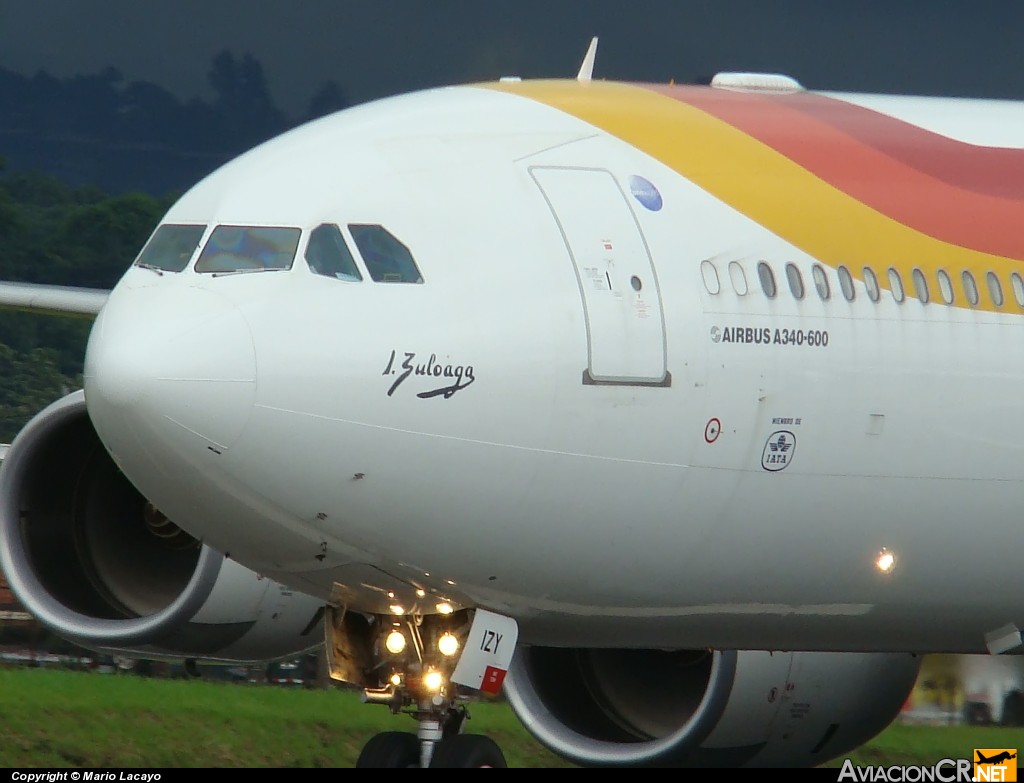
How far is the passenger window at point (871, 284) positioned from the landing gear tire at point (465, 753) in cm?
262

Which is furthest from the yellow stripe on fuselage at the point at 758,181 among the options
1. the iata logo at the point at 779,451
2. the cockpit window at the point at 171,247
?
the cockpit window at the point at 171,247

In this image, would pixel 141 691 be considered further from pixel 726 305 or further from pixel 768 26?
pixel 768 26

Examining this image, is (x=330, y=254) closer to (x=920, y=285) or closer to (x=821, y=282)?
(x=821, y=282)

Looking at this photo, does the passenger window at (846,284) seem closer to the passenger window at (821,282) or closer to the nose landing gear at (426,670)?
the passenger window at (821,282)

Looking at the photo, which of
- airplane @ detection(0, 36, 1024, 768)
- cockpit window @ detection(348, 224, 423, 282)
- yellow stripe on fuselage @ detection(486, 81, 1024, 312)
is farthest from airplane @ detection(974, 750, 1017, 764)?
cockpit window @ detection(348, 224, 423, 282)

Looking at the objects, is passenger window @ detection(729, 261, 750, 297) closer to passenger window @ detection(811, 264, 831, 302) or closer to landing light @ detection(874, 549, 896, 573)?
passenger window @ detection(811, 264, 831, 302)

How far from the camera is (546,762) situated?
51.6 ft

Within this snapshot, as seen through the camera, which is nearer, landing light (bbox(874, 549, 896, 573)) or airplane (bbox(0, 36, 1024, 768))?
airplane (bbox(0, 36, 1024, 768))

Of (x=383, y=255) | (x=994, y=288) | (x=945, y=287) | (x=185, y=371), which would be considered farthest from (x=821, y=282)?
(x=185, y=371)

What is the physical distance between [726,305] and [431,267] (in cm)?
141

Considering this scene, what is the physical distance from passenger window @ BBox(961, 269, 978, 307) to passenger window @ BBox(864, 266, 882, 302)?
550 mm

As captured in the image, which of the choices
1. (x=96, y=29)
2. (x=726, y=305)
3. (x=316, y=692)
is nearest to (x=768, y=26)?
(x=96, y=29)

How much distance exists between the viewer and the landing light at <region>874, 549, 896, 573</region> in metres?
9.08

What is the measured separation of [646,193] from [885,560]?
2.02 m
